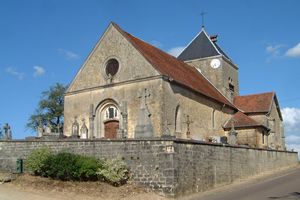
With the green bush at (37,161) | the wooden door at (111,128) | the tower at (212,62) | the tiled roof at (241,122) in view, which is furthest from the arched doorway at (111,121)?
the tower at (212,62)

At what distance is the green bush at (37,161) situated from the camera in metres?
18.7

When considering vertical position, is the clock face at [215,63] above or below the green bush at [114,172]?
above

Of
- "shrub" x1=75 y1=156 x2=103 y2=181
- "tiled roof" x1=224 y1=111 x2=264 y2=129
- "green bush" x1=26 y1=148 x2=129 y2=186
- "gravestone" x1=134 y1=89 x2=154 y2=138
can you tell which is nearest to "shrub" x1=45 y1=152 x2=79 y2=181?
"green bush" x1=26 y1=148 x2=129 y2=186

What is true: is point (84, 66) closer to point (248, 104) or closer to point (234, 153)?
point (234, 153)

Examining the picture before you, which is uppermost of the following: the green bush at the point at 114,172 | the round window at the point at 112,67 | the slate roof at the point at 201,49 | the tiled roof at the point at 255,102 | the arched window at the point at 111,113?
the slate roof at the point at 201,49

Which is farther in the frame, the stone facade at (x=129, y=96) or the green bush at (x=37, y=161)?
the stone facade at (x=129, y=96)

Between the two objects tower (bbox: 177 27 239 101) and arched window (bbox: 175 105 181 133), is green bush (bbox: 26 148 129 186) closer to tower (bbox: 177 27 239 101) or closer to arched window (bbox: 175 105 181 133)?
arched window (bbox: 175 105 181 133)

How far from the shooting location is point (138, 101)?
2509cm

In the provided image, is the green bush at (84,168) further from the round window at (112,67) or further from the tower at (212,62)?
the tower at (212,62)

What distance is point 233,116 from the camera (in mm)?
34438

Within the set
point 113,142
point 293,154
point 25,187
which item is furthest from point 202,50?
point 25,187

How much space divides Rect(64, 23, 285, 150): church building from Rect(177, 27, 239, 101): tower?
13.5ft

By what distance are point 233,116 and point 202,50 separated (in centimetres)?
806

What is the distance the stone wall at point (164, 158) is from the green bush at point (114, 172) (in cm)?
34
